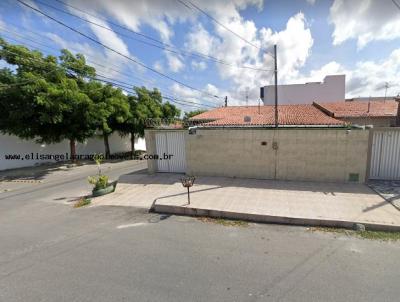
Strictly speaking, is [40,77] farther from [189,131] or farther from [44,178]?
[189,131]

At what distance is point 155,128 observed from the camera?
10.7m

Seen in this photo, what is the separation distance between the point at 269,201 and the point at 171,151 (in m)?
5.73

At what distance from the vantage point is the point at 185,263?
3.67 metres

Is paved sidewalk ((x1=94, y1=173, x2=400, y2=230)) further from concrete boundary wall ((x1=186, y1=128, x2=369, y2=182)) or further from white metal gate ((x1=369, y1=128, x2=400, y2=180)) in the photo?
white metal gate ((x1=369, y1=128, x2=400, y2=180))

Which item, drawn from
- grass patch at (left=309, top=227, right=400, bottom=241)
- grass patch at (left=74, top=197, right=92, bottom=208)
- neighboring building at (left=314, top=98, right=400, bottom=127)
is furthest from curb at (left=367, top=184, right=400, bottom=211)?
grass patch at (left=74, top=197, right=92, bottom=208)

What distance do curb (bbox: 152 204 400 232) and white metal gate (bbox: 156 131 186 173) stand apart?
4471 mm

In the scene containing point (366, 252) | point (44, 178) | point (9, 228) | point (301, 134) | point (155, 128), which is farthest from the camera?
point (44, 178)

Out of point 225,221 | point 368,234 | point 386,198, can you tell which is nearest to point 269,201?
point 225,221

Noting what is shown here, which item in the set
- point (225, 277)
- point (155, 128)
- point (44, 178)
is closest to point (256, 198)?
point (225, 277)

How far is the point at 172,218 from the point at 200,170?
4.13 m

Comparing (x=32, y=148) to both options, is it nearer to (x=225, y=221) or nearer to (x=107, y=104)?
(x=107, y=104)

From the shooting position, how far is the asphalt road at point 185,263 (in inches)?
117

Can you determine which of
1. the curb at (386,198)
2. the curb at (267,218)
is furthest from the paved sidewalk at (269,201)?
the curb at (386,198)

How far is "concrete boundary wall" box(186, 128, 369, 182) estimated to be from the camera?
794 cm
